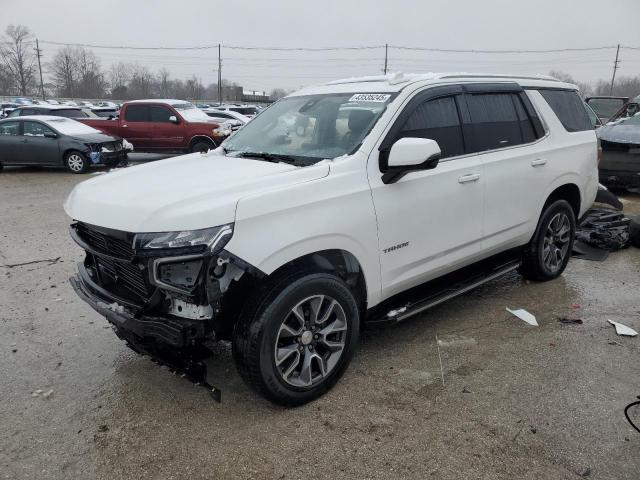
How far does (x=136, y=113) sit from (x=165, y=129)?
1.23m

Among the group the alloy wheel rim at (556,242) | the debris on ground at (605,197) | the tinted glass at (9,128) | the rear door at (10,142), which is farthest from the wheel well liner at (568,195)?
the tinted glass at (9,128)

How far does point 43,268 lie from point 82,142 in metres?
8.55

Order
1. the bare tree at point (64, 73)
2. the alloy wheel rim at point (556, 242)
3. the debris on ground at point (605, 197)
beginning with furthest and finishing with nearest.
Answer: the bare tree at point (64, 73), the debris on ground at point (605, 197), the alloy wheel rim at point (556, 242)

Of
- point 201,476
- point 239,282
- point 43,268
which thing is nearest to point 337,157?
point 239,282

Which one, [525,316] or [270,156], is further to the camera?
[525,316]

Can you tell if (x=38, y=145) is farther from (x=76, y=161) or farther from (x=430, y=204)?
(x=430, y=204)

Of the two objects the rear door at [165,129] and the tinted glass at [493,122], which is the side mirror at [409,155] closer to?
the tinted glass at [493,122]

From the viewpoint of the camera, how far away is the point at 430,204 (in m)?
3.63

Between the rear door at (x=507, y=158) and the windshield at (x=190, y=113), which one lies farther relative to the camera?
the windshield at (x=190, y=113)

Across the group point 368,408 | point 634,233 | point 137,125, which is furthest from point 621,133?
point 137,125

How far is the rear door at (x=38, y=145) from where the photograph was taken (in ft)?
44.3

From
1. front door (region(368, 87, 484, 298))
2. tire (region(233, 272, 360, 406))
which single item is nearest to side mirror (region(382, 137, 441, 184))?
front door (region(368, 87, 484, 298))

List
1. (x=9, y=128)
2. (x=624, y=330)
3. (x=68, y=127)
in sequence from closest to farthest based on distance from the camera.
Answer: (x=624, y=330) < (x=9, y=128) < (x=68, y=127)

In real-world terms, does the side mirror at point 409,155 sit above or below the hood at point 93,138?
above
